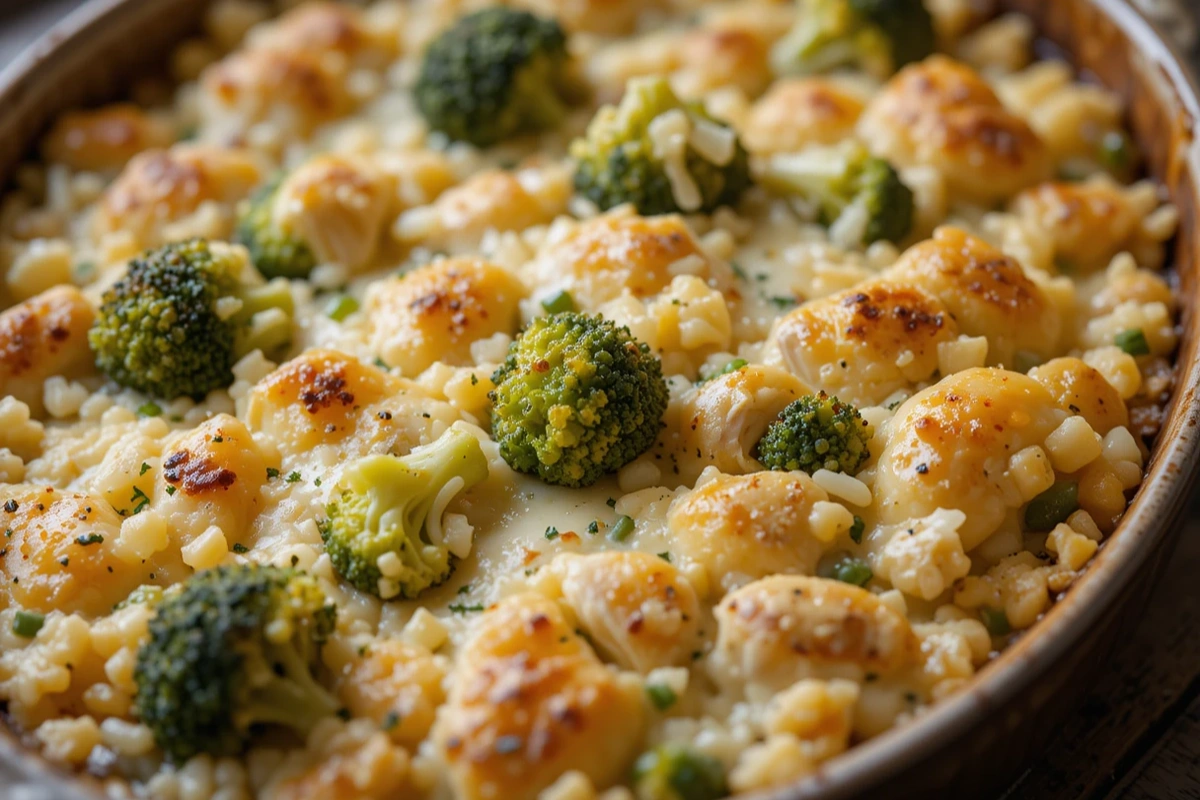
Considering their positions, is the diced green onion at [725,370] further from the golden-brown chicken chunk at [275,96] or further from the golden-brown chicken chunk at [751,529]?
the golden-brown chicken chunk at [275,96]

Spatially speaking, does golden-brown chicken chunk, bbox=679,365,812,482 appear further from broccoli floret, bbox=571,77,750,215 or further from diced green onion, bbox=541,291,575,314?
broccoli floret, bbox=571,77,750,215

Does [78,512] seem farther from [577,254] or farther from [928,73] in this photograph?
[928,73]

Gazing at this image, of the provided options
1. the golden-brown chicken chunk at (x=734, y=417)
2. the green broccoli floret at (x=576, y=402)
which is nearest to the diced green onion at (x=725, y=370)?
the golden-brown chicken chunk at (x=734, y=417)

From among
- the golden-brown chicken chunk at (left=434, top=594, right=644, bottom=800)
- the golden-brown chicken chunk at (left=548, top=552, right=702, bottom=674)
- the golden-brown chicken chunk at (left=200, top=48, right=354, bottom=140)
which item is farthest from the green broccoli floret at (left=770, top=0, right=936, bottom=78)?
the golden-brown chicken chunk at (left=434, top=594, right=644, bottom=800)

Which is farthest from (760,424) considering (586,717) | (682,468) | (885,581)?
(586,717)

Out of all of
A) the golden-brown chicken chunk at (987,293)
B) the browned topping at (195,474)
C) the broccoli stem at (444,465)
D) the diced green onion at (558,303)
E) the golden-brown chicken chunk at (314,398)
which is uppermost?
the browned topping at (195,474)

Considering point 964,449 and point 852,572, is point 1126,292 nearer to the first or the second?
point 964,449

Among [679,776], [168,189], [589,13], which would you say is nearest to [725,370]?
[679,776]
